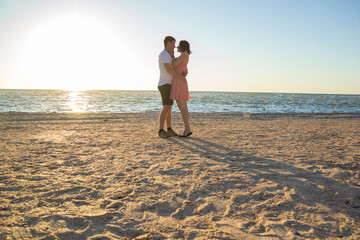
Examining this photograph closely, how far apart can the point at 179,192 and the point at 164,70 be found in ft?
10.3

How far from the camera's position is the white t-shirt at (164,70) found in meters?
4.88

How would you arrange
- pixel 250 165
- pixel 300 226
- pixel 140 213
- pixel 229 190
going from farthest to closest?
pixel 250 165 < pixel 229 190 < pixel 140 213 < pixel 300 226

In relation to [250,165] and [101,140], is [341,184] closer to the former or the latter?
[250,165]

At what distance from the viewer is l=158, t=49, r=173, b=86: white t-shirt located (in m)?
4.88

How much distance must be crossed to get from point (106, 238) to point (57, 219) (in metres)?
0.52

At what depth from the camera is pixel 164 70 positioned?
5.02 meters

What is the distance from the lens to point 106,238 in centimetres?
172

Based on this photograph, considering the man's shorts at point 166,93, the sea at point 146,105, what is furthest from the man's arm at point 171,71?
the sea at point 146,105

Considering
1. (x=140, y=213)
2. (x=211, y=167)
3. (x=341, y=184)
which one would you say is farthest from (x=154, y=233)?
(x=341, y=184)

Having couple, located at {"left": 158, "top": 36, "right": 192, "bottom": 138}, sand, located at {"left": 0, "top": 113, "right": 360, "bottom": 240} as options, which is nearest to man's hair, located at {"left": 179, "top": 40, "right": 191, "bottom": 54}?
couple, located at {"left": 158, "top": 36, "right": 192, "bottom": 138}

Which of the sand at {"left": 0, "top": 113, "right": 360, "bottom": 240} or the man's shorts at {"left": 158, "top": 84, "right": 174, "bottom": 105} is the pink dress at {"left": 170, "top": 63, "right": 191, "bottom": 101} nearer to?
the man's shorts at {"left": 158, "top": 84, "right": 174, "bottom": 105}

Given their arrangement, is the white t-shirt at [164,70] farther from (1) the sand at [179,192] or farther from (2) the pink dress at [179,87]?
(1) the sand at [179,192]

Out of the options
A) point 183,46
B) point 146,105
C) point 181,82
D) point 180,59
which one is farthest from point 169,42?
point 146,105

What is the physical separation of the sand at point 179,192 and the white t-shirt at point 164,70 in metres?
1.60
